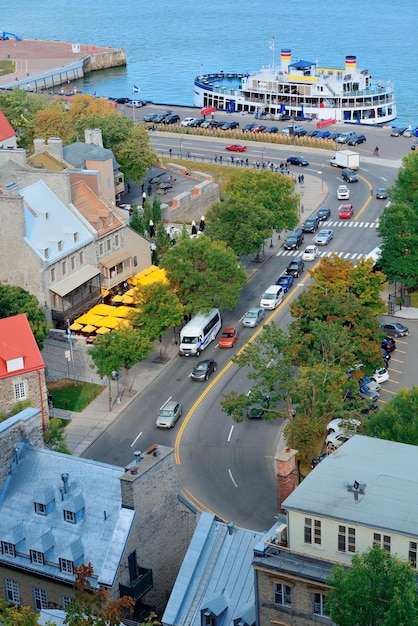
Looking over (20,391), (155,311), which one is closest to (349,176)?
(155,311)

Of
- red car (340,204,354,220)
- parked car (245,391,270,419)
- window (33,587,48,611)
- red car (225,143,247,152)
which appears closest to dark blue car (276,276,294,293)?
red car (340,204,354,220)

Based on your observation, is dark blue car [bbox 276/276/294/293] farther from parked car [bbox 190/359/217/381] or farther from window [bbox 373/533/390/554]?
window [bbox 373/533/390/554]

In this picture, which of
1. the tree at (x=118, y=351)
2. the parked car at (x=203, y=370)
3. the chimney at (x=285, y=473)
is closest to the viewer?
the chimney at (x=285, y=473)

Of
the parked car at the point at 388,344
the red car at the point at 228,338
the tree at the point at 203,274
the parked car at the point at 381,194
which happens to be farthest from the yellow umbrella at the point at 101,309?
the parked car at the point at 381,194

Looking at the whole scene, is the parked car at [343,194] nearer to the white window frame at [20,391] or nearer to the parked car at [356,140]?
the parked car at [356,140]

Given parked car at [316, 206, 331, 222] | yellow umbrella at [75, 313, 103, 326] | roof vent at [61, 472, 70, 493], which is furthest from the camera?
parked car at [316, 206, 331, 222]

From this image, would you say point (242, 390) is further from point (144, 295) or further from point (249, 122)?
point (249, 122)
